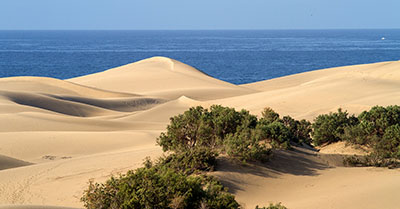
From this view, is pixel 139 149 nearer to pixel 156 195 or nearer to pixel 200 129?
pixel 200 129

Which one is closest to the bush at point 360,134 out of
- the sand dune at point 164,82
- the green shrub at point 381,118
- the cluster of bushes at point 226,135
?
the green shrub at point 381,118

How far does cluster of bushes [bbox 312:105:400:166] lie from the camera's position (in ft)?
41.9

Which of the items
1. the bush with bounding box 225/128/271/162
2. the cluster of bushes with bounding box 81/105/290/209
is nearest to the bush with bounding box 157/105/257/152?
the cluster of bushes with bounding box 81/105/290/209

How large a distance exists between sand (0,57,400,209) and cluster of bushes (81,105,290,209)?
46 cm

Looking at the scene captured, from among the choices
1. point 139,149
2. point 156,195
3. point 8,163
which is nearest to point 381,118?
point 139,149

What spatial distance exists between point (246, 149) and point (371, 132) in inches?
207

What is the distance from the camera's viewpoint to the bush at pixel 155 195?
7.75 m

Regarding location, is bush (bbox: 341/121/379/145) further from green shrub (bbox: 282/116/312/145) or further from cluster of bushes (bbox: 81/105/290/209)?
cluster of bushes (bbox: 81/105/290/209)

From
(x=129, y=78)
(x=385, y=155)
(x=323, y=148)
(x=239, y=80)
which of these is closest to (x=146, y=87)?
(x=129, y=78)

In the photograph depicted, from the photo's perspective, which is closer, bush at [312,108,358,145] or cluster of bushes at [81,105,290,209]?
cluster of bushes at [81,105,290,209]

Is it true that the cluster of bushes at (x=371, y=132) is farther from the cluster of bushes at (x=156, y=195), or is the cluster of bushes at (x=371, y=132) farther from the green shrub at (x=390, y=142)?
the cluster of bushes at (x=156, y=195)

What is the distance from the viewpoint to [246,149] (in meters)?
11.4

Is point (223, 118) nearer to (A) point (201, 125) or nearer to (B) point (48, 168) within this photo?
(A) point (201, 125)

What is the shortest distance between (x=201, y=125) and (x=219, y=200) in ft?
16.2
